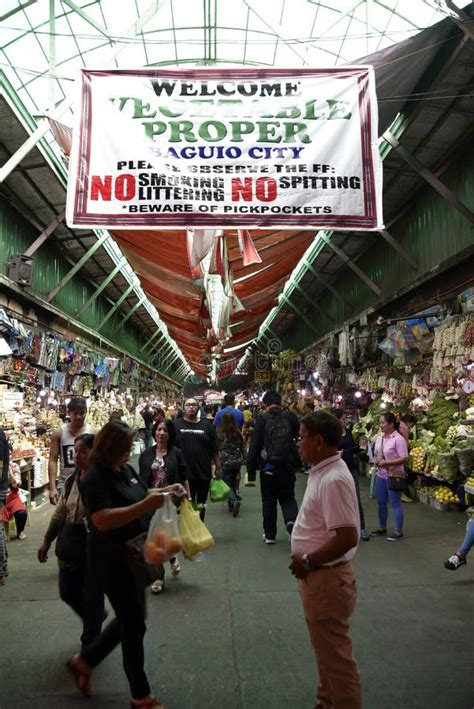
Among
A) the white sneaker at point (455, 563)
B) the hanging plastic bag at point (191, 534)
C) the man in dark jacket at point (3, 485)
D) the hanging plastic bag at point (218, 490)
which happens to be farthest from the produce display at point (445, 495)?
the man in dark jacket at point (3, 485)

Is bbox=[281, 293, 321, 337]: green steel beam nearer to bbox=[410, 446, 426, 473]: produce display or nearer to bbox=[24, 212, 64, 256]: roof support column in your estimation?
bbox=[24, 212, 64, 256]: roof support column

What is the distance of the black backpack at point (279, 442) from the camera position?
6160 millimetres

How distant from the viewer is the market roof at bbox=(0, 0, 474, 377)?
231 inches

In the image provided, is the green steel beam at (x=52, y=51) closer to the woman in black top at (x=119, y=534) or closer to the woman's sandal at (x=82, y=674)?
the woman in black top at (x=119, y=534)

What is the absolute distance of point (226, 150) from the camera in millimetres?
4520

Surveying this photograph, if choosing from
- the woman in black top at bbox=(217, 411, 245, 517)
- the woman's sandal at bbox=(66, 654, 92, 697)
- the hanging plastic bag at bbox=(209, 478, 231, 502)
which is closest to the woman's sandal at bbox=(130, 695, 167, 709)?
the woman's sandal at bbox=(66, 654, 92, 697)

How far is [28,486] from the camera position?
28.8ft

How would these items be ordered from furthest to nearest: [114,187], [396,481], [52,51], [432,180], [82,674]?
[432,180]
[396,481]
[52,51]
[114,187]
[82,674]

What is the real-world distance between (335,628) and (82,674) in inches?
59.1

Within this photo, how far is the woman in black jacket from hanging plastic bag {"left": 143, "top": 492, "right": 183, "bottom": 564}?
227 centimetres

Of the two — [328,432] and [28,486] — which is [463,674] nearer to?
[328,432]

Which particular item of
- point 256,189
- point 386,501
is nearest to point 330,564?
point 256,189

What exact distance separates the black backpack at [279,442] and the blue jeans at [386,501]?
1173 mm

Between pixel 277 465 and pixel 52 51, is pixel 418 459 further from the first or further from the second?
pixel 52 51
